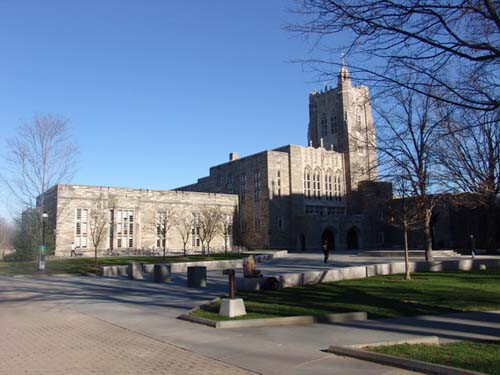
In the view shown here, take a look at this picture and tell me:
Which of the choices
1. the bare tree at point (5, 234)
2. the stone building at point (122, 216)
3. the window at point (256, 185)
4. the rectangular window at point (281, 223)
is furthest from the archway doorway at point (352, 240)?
the bare tree at point (5, 234)

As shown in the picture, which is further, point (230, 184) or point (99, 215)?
point (230, 184)

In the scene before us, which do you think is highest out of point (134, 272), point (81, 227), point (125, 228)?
point (81, 227)

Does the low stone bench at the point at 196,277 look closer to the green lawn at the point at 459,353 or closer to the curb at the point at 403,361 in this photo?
the curb at the point at 403,361

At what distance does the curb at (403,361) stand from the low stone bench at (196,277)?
12.3m

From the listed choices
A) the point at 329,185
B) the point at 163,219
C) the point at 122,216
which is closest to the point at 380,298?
the point at 163,219

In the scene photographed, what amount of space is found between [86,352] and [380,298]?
9290 mm

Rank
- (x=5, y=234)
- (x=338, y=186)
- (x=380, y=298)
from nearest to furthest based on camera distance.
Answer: (x=380, y=298), (x=338, y=186), (x=5, y=234)

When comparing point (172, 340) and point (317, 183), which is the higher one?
point (317, 183)

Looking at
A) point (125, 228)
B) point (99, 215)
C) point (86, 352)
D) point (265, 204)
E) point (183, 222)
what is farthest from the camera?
point (265, 204)

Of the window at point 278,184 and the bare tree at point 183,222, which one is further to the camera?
the window at point 278,184

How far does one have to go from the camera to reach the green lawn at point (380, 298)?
11.8 meters

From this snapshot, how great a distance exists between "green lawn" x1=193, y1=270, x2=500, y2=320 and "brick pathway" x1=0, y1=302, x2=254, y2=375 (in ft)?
8.89

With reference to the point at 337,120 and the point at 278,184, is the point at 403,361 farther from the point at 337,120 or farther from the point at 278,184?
the point at 337,120

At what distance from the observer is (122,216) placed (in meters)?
55.3
